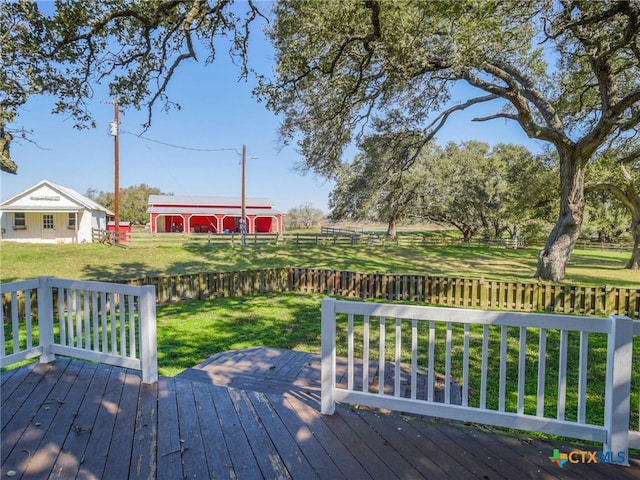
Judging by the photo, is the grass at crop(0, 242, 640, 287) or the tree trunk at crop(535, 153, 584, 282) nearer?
the tree trunk at crop(535, 153, 584, 282)

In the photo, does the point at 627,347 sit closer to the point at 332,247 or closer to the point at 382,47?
the point at 382,47

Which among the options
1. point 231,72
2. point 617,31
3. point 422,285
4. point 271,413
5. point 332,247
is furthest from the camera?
point 332,247

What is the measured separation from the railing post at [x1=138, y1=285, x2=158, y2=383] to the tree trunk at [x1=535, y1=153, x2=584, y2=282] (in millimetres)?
11464

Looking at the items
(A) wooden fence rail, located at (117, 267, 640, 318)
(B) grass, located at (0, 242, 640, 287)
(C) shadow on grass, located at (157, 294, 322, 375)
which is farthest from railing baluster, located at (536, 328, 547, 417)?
(B) grass, located at (0, 242, 640, 287)

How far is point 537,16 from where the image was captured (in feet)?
18.7

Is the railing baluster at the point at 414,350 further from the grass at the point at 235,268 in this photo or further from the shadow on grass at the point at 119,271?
the shadow on grass at the point at 119,271

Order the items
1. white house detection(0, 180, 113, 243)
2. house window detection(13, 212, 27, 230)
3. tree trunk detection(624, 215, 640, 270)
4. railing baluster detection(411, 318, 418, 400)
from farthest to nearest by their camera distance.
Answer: house window detection(13, 212, 27, 230) < white house detection(0, 180, 113, 243) < tree trunk detection(624, 215, 640, 270) < railing baluster detection(411, 318, 418, 400)

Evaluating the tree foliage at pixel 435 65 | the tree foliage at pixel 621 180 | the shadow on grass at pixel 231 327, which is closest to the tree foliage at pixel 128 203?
the shadow on grass at pixel 231 327

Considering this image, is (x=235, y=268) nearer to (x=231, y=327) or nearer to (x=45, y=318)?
(x=231, y=327)

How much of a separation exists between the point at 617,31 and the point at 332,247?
17.1 m

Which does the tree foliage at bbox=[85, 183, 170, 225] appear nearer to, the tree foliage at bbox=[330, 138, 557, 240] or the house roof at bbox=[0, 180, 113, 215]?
the house roof at bbox=[0, 180, 113, 215]

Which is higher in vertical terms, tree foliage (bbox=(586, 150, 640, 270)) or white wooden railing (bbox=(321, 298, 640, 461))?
tree foliage (bbox=(586, 150, 640, 270))

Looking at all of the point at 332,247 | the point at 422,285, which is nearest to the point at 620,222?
the point at 332,247

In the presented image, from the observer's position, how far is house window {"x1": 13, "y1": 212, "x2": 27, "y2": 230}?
19.5 metres
